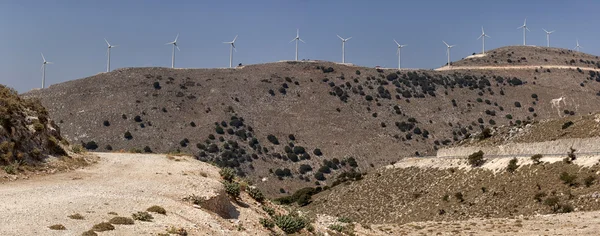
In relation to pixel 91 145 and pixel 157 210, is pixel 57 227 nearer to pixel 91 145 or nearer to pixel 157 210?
pixel 157 210

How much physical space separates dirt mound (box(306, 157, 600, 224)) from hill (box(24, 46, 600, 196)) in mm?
24454

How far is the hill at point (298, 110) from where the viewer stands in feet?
367

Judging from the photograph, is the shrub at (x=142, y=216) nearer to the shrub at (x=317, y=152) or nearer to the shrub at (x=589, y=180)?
the shrub at (x=589, y=180)

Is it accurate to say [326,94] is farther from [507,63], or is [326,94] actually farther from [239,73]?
[507,63]

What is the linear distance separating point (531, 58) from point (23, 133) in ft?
558

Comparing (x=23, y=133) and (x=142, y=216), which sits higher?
(x=23, y=133)

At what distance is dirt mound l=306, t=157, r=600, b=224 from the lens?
48.8 metres

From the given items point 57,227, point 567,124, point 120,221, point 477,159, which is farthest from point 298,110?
point 57,227

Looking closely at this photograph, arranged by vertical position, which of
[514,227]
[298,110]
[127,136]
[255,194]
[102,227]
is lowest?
[514,227]

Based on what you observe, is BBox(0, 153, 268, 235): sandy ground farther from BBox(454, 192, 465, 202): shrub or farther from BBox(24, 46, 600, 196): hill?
BBox(24, 46, 600, 196): hill

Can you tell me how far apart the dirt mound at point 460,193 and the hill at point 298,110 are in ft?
80.2

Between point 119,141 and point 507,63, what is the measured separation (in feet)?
362

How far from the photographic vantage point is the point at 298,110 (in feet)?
435

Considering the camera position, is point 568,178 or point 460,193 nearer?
point 568,178
